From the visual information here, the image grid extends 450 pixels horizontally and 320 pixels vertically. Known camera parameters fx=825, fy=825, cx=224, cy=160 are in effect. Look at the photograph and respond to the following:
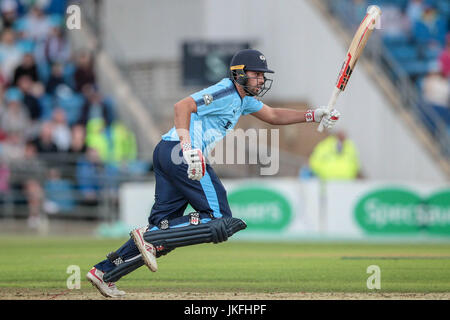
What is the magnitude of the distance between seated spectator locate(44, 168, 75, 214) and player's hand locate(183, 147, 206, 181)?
11.6 m

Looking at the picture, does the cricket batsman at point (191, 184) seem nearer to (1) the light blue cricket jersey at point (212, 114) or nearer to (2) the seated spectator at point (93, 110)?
(1) the light blue cricket jersey at point (212, 114)

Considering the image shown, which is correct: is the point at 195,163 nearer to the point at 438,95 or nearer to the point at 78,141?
the point at 78,141

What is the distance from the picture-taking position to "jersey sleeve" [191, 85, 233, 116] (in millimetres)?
7020

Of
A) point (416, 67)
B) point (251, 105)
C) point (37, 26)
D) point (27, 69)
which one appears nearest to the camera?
point (251, 105)

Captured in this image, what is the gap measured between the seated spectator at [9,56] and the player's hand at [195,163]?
14070 millimetres

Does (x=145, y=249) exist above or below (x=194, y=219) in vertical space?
below

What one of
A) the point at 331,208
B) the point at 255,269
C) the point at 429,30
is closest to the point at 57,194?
the point at 331,208

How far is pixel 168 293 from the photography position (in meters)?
7.45

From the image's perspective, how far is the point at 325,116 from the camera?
7.86 meters

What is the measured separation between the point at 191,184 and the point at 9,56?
1445 centimetres

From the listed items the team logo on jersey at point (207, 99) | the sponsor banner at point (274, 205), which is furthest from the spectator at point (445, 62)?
the team logo on jersey at point (207, 99)

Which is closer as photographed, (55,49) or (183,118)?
(183,118)

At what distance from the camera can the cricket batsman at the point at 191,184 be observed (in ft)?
22.6
